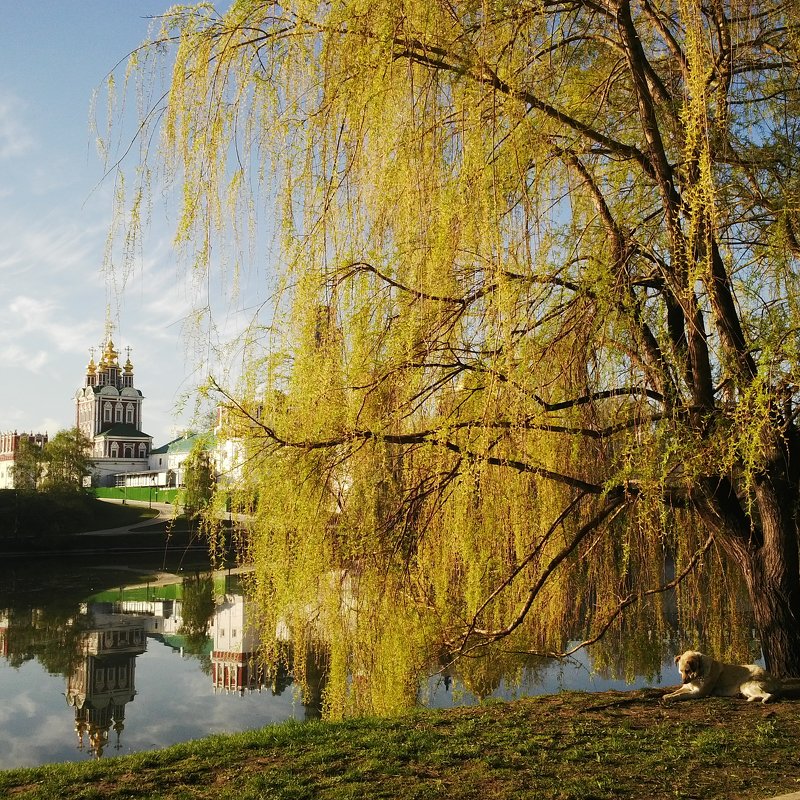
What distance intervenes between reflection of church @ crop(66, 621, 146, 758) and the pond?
0.07 feet

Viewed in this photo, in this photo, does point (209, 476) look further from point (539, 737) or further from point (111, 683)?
point (111, 683)

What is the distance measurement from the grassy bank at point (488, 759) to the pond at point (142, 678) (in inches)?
42.9

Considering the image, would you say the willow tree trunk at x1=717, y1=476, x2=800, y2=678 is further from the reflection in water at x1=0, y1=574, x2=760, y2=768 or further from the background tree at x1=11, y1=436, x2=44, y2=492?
the background tree at x1=11, y1=436, x2=44, y2=492

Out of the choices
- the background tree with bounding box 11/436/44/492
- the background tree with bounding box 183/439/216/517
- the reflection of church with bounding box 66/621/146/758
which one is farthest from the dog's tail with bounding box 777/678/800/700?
the background tree with bounding box 11/436/44/492

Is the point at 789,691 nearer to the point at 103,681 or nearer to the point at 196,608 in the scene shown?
the point at 103,681

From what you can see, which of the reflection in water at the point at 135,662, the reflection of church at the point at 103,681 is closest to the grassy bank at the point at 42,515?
the reflection in water at the point at 135,662

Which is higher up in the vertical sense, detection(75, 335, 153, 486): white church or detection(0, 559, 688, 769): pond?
detection(75, 335, 153, 486): white church

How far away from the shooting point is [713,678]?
456cm

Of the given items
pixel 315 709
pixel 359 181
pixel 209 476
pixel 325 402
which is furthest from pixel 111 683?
pixel 359 181

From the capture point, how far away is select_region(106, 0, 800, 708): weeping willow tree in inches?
151

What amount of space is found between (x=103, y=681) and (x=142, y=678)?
A: 0.85 m

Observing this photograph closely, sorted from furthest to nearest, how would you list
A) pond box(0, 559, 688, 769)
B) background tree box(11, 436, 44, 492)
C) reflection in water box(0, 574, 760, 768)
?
background tree box(11, 436, 44, 492) < pond box(0, 559, 688, 769) < reflection in water box(0, 574, 760, 768)

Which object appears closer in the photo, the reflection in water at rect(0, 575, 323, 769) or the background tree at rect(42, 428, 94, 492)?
the reflection in water at rect(0, 575, 323, 769)

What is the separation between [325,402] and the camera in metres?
4.37
